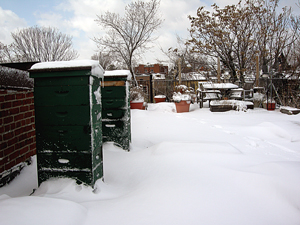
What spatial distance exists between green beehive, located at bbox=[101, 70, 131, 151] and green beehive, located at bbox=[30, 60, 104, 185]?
46.5 inches

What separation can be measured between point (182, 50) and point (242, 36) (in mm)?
4890

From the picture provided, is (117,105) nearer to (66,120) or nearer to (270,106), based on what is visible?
(66,120)

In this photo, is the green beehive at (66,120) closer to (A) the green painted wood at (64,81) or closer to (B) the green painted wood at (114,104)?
Result: (A) the green painted wood at (64,81)

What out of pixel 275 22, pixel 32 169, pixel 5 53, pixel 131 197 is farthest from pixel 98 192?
pixel 5 53

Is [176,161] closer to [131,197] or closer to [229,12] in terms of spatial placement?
[131,197]

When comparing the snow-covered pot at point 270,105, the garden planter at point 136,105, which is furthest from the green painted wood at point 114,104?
the snow-covered pot at point 270,105

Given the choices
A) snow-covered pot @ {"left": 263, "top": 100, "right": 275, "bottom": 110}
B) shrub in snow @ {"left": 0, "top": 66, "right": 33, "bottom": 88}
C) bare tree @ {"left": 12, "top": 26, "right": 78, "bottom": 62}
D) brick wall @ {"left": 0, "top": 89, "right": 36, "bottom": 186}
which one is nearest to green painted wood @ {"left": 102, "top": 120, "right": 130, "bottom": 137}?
brick wall @ {"left": 0, "top": 89, "right": 36, "bottom": 186}

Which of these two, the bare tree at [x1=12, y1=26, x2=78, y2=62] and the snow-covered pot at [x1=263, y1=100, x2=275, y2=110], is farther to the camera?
the bare tree at [x1=12, y1=26, x2=78, y2=62]

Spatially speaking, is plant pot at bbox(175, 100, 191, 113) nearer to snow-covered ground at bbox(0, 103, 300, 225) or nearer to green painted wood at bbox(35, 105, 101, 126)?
snow-covered ground at bbox(0, 103, 300, 225)

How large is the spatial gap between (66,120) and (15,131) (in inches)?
41.5

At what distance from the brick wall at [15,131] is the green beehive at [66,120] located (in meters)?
0.68

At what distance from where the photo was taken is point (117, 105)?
3.14m

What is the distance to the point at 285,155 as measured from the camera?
301 centimetres

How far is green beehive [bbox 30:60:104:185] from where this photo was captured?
1.83m
